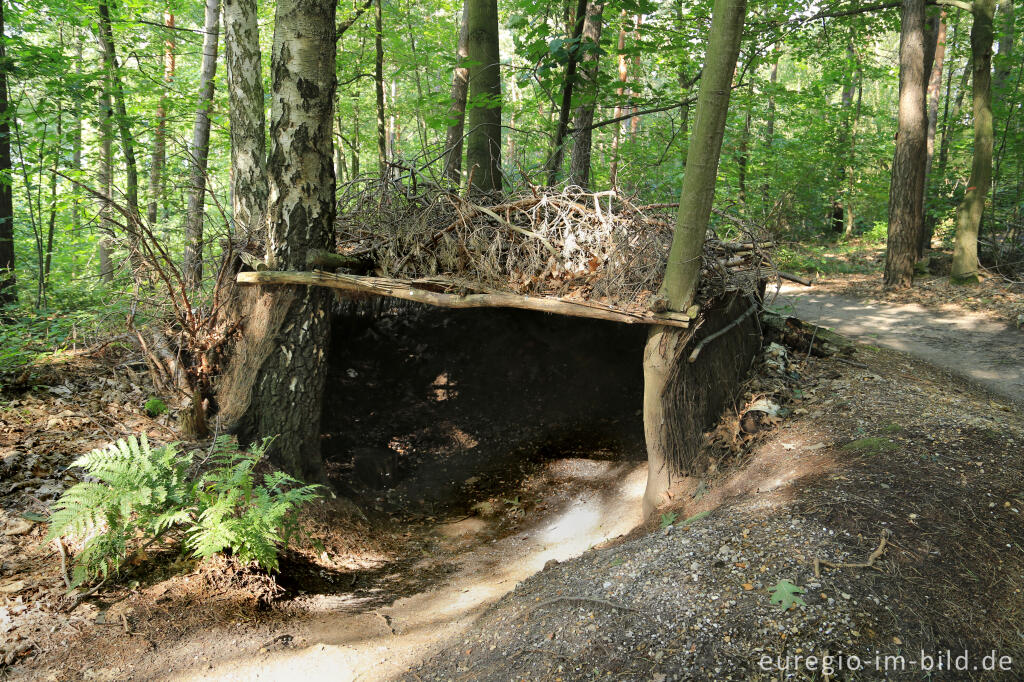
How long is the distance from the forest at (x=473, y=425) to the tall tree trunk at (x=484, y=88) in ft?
0.15

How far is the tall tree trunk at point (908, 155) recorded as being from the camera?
33.0 ft

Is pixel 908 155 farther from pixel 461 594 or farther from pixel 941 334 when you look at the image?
pixel 461 594

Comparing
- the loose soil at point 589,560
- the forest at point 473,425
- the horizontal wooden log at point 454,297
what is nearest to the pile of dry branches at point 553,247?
the forest at point 473,425

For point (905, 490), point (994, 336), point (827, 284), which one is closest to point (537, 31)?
point (905, 490)

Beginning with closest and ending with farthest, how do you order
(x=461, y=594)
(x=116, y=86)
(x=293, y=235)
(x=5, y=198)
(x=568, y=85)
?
(x=461, y=594) < (x=293, y=235) < (x=568, y=85) < (x=5, y=198) < (x=116, y=86)

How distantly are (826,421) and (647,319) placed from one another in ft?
5.54

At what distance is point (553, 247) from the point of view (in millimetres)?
5211

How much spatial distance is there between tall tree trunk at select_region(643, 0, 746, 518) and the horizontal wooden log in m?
0.24

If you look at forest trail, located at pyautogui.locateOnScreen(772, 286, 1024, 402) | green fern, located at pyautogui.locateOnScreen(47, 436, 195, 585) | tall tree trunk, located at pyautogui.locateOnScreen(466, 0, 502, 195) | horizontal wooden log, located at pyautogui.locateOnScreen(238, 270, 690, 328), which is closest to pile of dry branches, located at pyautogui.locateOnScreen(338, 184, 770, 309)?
horizontal wooden log, located at pyautogui.locateOnScreen(238, 270, 690, 328)

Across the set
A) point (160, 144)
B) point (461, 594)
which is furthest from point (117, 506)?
point (160, 144)

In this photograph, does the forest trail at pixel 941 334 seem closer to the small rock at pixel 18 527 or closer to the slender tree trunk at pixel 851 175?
the small rock at pixel 18 527

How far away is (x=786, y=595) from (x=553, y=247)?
342 centimetres

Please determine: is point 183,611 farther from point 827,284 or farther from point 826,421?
point 827,284

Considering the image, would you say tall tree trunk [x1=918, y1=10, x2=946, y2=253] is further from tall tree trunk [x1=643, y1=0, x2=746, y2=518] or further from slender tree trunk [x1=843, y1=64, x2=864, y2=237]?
tall tree trunk [x1=643, y1=0, x2=746, y2=518]
